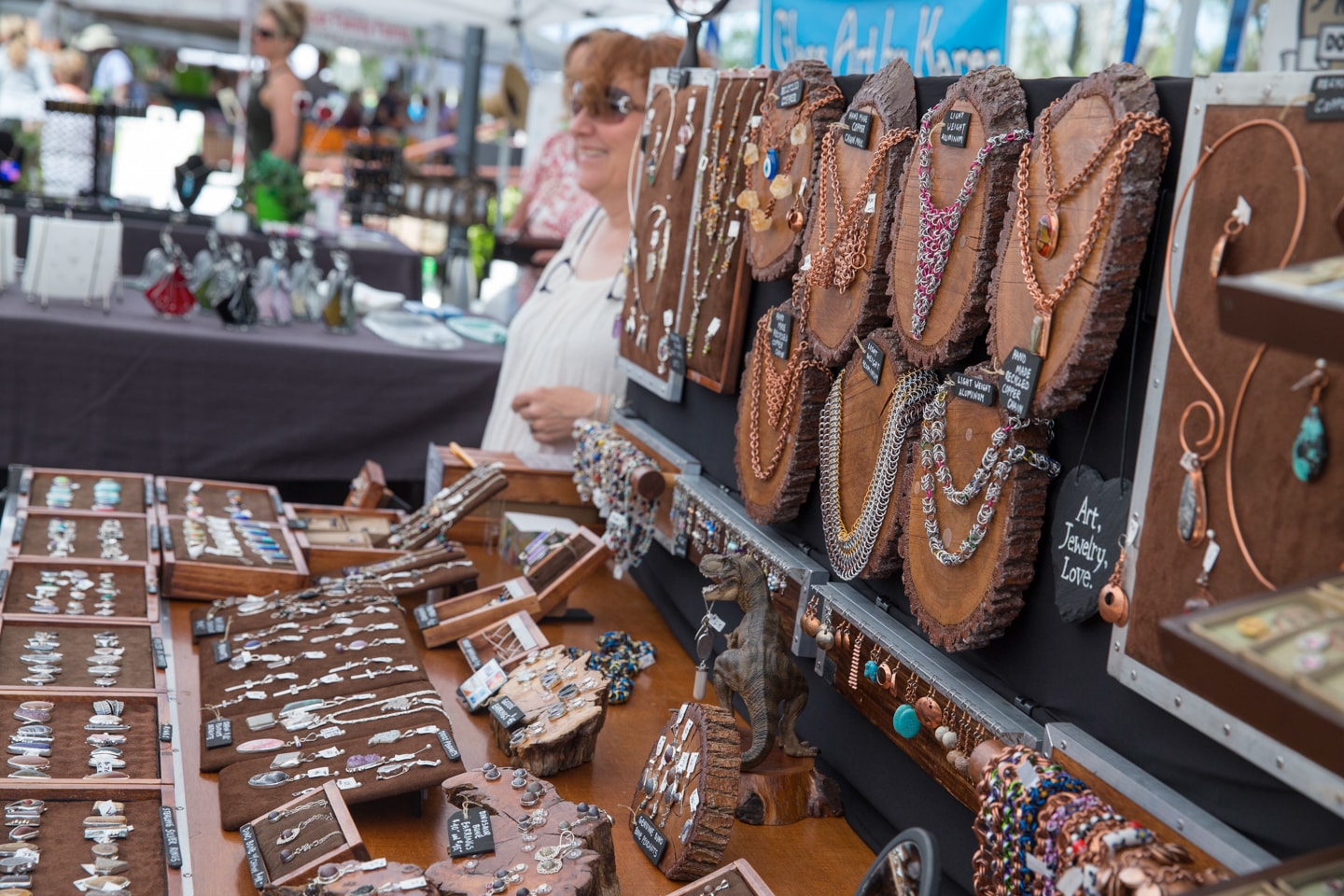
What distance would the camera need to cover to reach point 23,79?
899cm

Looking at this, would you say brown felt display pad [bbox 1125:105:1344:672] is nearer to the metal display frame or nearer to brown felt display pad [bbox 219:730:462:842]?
the metal display frame

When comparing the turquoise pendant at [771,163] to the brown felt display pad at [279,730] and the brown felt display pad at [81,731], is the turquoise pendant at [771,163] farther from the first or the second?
the brown felt display pad at [81,731]

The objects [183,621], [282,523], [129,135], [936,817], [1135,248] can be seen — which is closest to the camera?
[1135,248]

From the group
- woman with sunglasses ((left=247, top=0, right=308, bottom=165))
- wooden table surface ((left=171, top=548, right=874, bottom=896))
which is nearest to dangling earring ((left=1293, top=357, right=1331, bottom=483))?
wooden table surface ((left=171, top=548, right=874, bottom=896))

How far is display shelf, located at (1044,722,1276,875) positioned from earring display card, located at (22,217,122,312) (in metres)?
3.94

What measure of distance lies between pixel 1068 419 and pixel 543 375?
2.24 meters

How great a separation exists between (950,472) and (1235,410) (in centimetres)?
49

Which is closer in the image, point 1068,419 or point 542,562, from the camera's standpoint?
point 1068,419

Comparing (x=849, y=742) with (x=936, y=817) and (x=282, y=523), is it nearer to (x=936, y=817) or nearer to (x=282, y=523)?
(x=936, y=817)

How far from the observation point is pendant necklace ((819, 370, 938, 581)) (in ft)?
5.78

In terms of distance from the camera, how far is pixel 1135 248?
130 centimetres

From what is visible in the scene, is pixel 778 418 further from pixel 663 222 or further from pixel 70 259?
pixel 70 259

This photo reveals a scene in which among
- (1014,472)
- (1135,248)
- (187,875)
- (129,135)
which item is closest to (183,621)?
(187,875)

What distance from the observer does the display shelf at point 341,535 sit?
9.39ft
